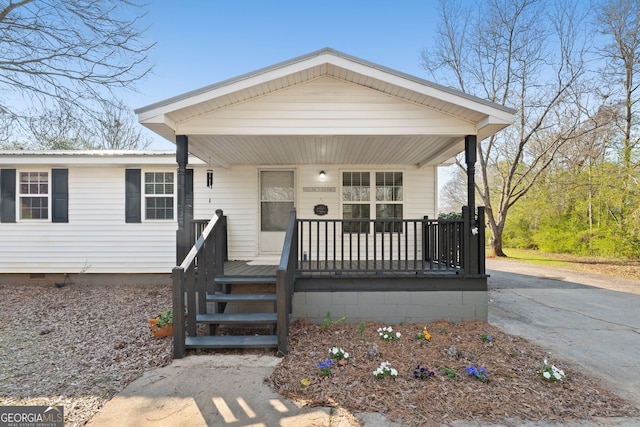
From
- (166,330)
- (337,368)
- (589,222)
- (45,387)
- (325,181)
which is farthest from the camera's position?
(589,222)

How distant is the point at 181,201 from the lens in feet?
15.7

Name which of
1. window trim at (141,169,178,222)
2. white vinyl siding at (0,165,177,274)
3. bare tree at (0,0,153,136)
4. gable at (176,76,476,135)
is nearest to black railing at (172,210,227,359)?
gable at (176,76,476,135)

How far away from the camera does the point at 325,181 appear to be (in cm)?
723

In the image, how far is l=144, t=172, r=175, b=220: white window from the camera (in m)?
7.53

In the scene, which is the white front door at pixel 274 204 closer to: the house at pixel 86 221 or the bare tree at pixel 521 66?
the house at pixel 86 221

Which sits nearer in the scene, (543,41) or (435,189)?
(435,189)

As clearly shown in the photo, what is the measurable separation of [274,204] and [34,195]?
19.1 ft

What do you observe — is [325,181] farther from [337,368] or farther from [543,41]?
[543,41]

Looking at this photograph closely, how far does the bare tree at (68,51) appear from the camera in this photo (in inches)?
286

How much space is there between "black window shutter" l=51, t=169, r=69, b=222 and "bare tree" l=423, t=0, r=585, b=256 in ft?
47.3

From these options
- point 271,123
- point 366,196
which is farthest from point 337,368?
point 366,196

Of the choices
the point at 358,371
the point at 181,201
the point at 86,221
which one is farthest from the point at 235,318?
the point at 86,221

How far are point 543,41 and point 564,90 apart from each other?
2312 millimetres

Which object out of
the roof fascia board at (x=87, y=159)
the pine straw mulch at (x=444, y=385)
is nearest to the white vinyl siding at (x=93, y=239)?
the roof fascia board at (x=87, y=159)
